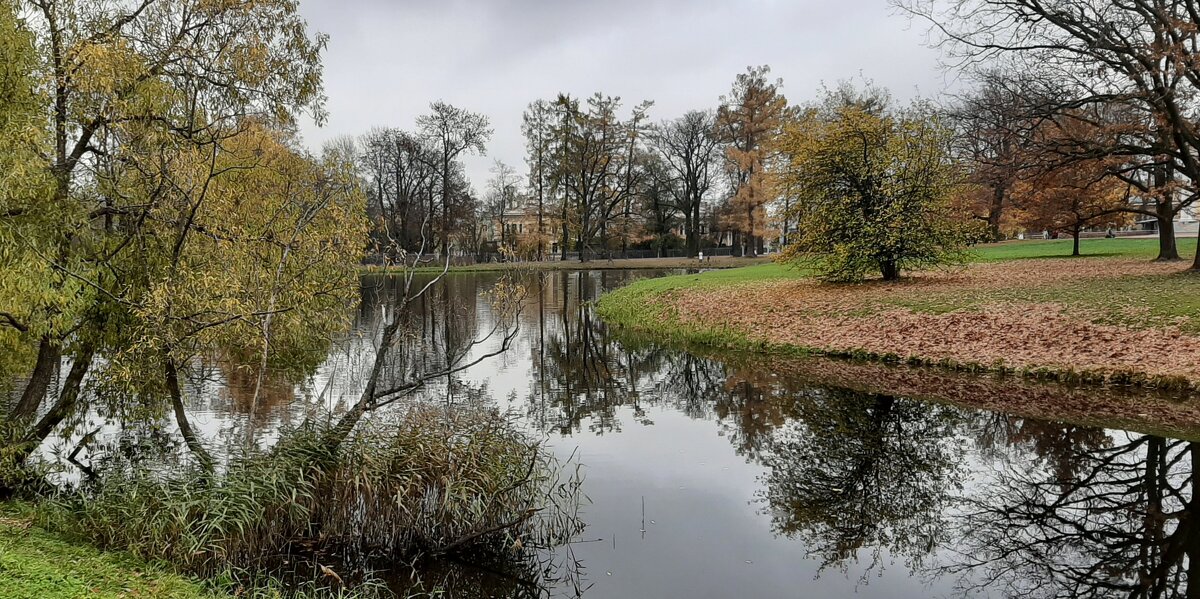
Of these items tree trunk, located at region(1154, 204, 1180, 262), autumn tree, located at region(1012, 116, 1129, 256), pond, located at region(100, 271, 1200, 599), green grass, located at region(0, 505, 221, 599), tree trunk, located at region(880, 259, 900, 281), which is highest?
autumn tree, located at region(1012, 116, 1129, 256)

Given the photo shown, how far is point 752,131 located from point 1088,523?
44864 mm

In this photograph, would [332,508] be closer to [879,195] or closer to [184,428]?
[184,428]

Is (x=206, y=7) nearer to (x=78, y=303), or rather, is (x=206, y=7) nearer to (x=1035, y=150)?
(x=78, y=303)

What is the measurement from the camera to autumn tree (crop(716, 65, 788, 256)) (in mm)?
48156

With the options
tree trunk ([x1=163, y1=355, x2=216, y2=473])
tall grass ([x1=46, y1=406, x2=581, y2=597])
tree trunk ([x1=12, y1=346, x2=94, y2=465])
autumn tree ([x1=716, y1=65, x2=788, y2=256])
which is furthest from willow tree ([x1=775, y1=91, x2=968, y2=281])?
autumn tree ([x1=716, y1=65, x2=788, y2=256])

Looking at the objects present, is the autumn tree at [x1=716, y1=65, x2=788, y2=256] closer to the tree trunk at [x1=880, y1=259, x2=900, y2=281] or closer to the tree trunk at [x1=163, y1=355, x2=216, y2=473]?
the tree trunk at [x1=880, y1=259, x2=900, y2=281]

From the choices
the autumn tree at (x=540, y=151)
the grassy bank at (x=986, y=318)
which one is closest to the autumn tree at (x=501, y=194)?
the autumn tree at (x=540, y=151)

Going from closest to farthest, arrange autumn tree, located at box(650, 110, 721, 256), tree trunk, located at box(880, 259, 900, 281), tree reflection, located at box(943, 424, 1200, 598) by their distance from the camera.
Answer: tree reflection, located at box(943, 424, 1200, 598)
tree trunk, located at box(880, 259, 900, 281)
autumn tree, located at box(650, 110, 721, 256)

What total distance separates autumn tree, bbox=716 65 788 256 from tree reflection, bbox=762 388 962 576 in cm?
3808

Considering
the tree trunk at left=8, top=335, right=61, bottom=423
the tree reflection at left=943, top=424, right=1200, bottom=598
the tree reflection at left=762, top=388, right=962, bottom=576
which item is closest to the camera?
the tree reflection at left=943, top=424, right=1200, bottom=598

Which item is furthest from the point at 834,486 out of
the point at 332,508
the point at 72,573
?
the point at 72,573

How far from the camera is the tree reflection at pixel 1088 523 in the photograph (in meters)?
5.65

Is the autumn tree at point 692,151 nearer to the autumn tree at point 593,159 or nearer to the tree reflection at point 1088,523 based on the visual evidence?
the autumn tree at point 593,159

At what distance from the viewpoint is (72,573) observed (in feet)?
16.3
